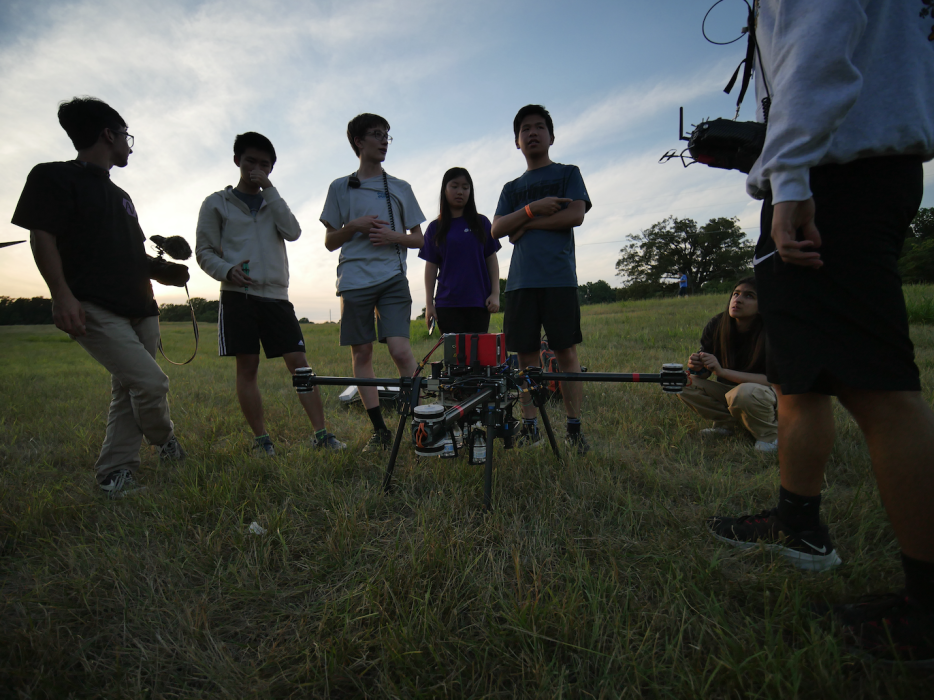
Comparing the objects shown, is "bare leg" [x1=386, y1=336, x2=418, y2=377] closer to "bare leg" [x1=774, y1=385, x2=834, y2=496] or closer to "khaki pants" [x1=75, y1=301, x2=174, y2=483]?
"khaki pants" [x1=75, y1=301, x2=174, y2=483]

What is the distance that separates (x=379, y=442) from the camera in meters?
3.30

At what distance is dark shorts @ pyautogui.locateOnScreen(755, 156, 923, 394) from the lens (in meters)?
1.28

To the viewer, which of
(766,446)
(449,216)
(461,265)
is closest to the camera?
(766,446)

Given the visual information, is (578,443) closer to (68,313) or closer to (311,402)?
(311,402)

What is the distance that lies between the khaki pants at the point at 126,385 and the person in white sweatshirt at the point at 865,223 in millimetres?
3414

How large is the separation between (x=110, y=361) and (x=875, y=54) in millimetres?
3920

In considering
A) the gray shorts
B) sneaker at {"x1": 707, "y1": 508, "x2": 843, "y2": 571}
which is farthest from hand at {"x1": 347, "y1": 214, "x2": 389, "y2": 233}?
sneaker at {"x1": 707, "y1": 508, "x2": 843, "y2": 571}

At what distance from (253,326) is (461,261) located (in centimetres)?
182

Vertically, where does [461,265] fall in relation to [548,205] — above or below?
below

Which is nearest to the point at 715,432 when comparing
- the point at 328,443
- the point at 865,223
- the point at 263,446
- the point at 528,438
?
the point at 528,438

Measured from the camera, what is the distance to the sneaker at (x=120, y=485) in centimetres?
256

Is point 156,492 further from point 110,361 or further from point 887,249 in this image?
point 887,249

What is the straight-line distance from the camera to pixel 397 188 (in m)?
3.72

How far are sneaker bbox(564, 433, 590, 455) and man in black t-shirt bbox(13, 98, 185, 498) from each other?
9.26ft
